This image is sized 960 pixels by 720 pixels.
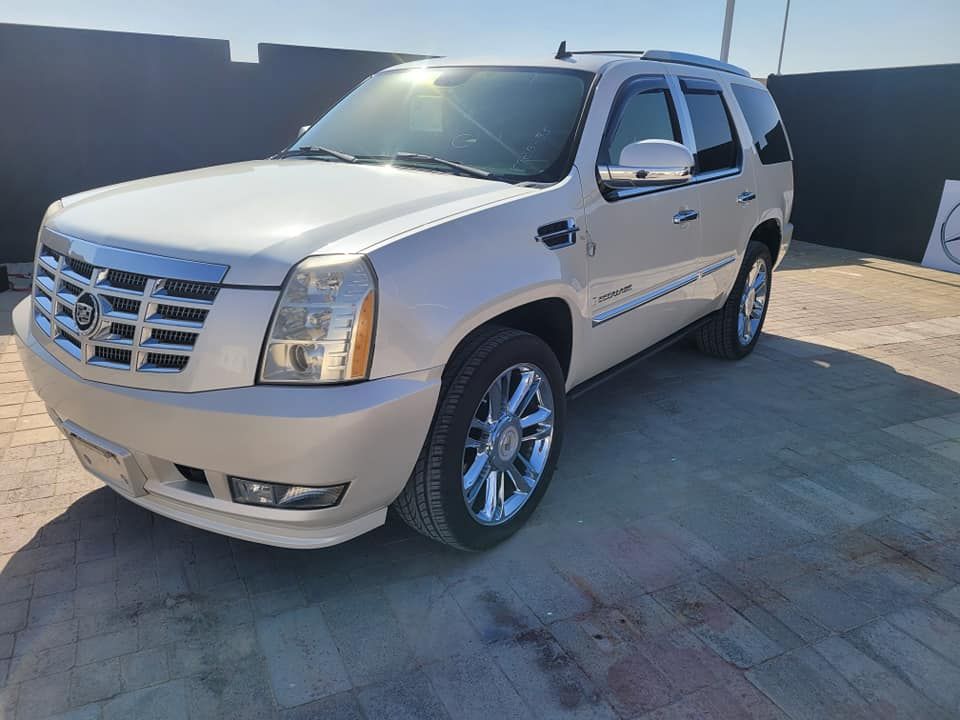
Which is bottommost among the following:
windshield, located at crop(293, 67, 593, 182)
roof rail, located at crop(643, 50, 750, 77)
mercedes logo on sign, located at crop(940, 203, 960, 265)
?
mercedes logo on sign, located at crop(940, 203, 960, 265)

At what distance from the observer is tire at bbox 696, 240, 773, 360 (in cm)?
527

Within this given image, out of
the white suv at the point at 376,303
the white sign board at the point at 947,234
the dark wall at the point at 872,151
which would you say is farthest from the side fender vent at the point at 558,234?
the dark wall at the point at 872,151

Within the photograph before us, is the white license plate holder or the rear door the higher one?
the rear door

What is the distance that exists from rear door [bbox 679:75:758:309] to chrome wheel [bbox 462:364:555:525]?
6.04 feet

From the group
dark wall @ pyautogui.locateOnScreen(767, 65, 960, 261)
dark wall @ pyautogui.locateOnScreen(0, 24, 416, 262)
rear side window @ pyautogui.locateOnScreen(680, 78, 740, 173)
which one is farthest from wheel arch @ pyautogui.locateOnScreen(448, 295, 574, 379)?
dark wall @ pyautogui.locateOnScreen(767, 65, 960, 261)

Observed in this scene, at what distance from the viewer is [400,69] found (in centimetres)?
414

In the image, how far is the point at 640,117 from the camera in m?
3.72

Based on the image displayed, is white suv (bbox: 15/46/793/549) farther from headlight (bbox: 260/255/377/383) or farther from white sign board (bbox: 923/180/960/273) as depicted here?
white sign board (bbox: 923/180/960/273)

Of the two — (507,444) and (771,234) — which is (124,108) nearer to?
(771,234)

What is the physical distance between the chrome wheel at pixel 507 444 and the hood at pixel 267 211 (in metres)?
0.73

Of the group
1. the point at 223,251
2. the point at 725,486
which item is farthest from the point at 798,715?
the point at 223,251

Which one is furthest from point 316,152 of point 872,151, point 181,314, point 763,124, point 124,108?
point 872,151

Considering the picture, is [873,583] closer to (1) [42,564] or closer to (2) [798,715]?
(2) [798,715]

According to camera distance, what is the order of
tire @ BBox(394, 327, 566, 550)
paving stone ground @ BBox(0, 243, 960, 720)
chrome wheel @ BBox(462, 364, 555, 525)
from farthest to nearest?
chrome wheel @ BBox(462, 364, 555, 525) < tire @ BBox(394, 327, 566, 550) < paving stone ground @ BBox(0, 243, 960, 720)
